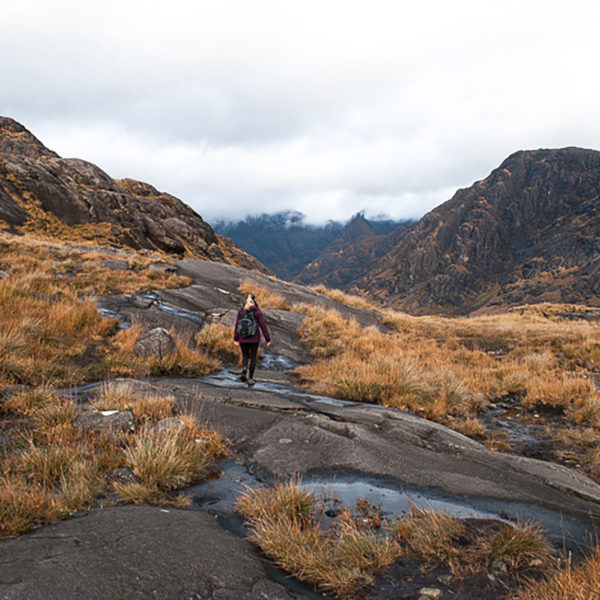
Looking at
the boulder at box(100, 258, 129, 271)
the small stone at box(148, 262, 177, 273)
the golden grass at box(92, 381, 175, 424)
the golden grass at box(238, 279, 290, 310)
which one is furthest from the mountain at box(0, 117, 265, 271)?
the golden grass at box(92, 381, 175, 424)

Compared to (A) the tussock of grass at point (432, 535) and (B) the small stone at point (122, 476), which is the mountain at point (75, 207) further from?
(A) the tussock of grass at point (432, 535)

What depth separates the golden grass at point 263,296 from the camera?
21141 mm

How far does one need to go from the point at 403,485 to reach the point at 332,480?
2.88 feet

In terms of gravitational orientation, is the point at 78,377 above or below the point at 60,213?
below

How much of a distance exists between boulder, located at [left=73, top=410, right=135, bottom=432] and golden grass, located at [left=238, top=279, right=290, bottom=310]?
574 inches

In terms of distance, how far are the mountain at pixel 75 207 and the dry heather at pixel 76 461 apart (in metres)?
40.1

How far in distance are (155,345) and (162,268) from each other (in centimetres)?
1391

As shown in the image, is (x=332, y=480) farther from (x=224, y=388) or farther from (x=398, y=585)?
(x=224, y=388)

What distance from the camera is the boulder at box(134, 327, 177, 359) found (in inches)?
396

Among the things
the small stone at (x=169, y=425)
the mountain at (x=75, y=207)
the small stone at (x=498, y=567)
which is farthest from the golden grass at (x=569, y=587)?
the mountain at (x=75, y=207)

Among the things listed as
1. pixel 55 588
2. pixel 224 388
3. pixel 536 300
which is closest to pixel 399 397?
pixel 224 388

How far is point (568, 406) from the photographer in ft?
31.5

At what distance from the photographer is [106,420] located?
517 cm

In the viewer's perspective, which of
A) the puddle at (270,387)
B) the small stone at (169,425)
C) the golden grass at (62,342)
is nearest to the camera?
the small stone at (169,425)
